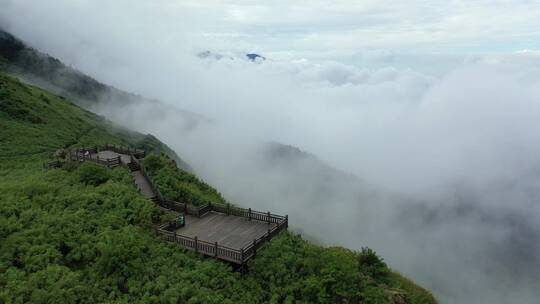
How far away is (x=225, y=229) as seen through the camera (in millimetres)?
25891

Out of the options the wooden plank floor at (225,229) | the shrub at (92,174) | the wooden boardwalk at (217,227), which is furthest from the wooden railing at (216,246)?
the shrub at (92,174)

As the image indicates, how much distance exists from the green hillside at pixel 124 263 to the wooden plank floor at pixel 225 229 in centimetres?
170

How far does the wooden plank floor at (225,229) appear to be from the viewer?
2423 cm

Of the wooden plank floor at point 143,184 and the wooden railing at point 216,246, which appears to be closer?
the wooden railing at point 216,246

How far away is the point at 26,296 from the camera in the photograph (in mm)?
17672

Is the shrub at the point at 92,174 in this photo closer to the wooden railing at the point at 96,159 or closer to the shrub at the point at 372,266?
the wooden railing at the point at 96,159

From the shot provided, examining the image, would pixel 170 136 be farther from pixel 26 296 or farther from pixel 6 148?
pixel 26 296

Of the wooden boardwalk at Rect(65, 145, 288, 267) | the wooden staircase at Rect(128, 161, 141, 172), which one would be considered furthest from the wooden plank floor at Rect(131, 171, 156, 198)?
the wooden staircase at Rect(128, 161, 141, 172)

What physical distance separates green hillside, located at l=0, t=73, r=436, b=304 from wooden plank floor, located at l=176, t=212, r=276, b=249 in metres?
1.70

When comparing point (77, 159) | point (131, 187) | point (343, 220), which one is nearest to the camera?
point (131, 187)

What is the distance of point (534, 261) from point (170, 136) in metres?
134

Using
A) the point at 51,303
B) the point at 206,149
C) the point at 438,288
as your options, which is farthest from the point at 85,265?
the point at 206,149

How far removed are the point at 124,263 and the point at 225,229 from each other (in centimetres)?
736

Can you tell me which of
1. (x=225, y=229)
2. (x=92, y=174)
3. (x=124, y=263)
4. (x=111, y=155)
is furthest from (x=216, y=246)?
(x=111, y=155)
